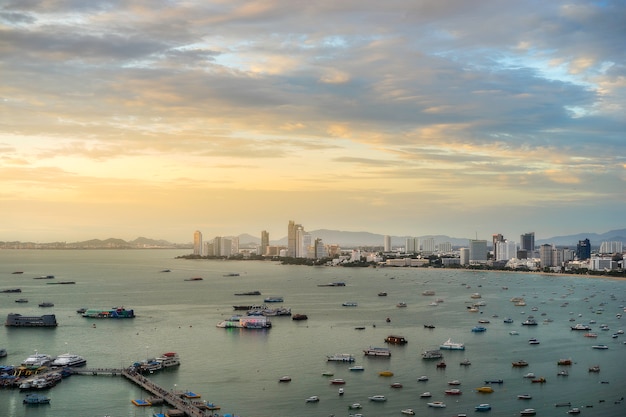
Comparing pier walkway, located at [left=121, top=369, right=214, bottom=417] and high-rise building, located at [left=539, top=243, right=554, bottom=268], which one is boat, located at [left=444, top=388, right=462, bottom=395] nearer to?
pier walkway, located at [left=121, top=369, right=214, bottom=417]

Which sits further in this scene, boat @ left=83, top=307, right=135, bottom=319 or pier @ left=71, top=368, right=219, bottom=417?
boat @ left=83, top=307, right=135, bottom=319

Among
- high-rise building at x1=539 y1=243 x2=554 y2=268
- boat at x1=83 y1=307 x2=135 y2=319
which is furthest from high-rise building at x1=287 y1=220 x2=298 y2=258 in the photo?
boat at x1=83 y1=307 x2=135 y2=319

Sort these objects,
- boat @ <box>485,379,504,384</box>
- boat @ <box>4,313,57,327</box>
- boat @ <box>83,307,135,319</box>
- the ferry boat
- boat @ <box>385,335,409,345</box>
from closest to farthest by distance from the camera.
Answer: boat @ <box>485,379,504,384</box>, the ferry boat, boat @ <box>385,335,409,345</box>, boat @ <box>4,313,57,327</box>, boat @ <box>83,307,135,319</box>

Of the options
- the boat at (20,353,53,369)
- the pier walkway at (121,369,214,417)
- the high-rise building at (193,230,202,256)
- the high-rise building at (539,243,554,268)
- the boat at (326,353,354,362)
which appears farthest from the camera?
the high-rise building at (193,230,202,256)

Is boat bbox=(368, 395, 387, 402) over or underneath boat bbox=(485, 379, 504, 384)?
underneath

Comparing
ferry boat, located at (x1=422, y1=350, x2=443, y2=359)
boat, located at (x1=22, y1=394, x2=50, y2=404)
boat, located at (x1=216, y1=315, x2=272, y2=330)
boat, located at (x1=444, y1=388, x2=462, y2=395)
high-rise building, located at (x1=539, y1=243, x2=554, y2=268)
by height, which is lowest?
boat, located at (x1=22, y1=394, x2=50, y2=404)

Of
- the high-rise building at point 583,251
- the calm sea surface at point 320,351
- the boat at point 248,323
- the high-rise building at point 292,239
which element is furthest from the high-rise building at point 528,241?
the boat at point 248,323

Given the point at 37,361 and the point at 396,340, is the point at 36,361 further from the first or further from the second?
the point at 396,340

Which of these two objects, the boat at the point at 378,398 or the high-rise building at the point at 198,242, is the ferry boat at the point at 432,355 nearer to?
the boat at the point at 378,398
